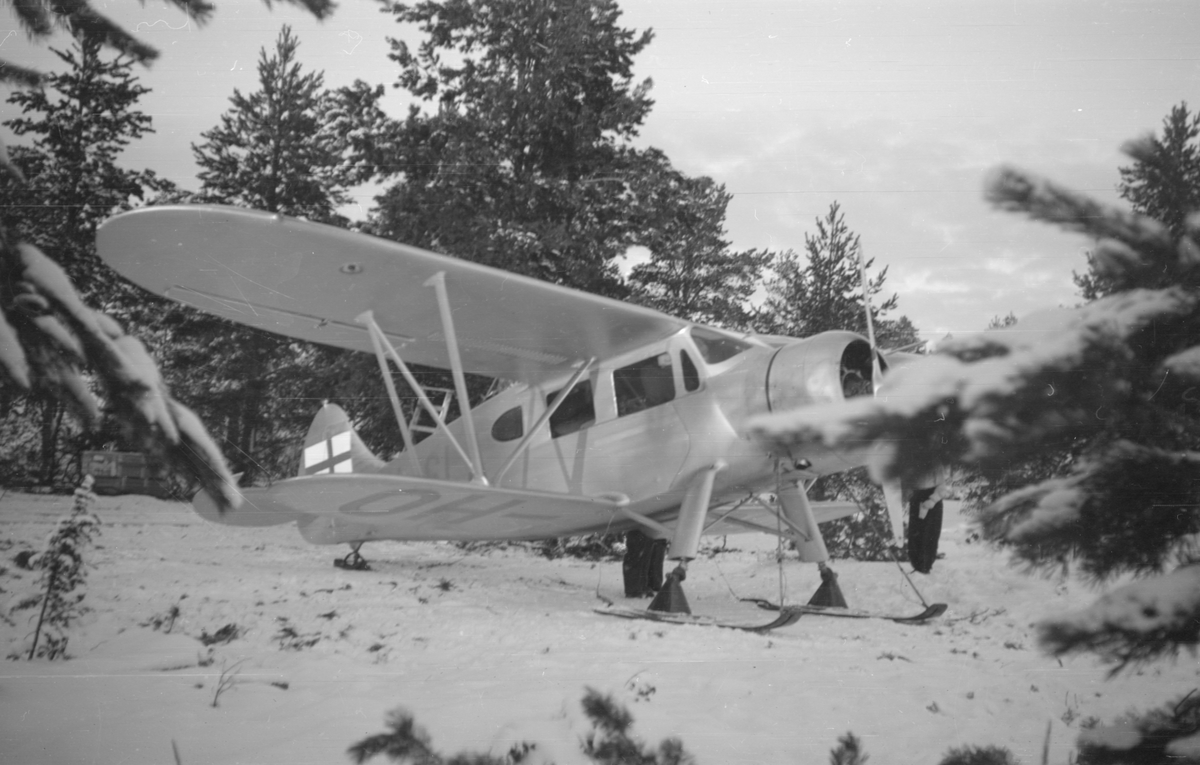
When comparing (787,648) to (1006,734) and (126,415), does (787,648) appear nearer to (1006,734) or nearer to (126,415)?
(1006,734)

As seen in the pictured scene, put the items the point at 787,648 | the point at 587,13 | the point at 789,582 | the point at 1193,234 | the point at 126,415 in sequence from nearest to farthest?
the point at 126,415
the point at 1193,234
the point at 787,648
the point at 587,13
the point at 789,582

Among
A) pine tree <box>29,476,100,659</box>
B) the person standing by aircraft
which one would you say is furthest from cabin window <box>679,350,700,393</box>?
pine tree <box>29,476,100,659</box>

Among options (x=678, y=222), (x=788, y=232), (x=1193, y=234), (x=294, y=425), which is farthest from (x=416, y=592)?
(x=1193, y=234)

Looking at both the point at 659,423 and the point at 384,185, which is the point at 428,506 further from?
the point at 384,185

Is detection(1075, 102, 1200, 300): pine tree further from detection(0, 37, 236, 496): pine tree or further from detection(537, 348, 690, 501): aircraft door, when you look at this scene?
detection(0, 37, 236, 496): pine tree

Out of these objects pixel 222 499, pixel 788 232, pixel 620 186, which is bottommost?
pixel 222 499

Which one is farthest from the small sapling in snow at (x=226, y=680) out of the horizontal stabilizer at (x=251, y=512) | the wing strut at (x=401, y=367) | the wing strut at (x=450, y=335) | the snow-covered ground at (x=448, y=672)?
the wing strut at (x=450, y=335)
